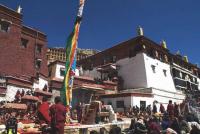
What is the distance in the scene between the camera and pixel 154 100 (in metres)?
27.7

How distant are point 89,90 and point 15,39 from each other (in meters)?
11.4

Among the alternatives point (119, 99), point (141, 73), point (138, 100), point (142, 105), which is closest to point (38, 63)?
point (119, 99)

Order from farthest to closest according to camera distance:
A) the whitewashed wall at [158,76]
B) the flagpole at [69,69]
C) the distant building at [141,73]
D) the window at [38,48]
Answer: the window at [38,48]
the whitewashed wall at [158,76]
the distant building at [141,73]
the flagpole at [69,69]

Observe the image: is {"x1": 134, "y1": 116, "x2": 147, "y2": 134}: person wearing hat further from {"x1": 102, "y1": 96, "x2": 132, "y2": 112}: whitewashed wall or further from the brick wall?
the brick wall

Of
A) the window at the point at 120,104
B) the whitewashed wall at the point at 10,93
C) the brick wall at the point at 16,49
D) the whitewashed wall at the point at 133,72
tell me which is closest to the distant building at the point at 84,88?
the whitewashed wall at the point at 133,72

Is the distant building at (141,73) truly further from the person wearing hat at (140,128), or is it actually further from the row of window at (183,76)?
the person wearing hat at (140,128)

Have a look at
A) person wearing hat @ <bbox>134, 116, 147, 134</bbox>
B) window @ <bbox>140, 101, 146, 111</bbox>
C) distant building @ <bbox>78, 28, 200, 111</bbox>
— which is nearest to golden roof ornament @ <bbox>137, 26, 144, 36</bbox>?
distant building @ <bbox>78, 28, 200, 111</bbox>

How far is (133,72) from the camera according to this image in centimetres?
3256

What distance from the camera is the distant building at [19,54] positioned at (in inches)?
1014

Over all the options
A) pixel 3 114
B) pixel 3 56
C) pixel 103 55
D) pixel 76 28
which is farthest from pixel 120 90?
pixel 76 28

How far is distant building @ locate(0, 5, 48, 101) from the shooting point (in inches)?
1014

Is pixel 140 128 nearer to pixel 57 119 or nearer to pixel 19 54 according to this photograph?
pixel 57 119

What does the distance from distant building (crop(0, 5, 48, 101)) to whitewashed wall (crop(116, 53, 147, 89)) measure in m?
11.3

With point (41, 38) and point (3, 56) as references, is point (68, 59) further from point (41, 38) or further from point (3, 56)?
point (41, 38)
